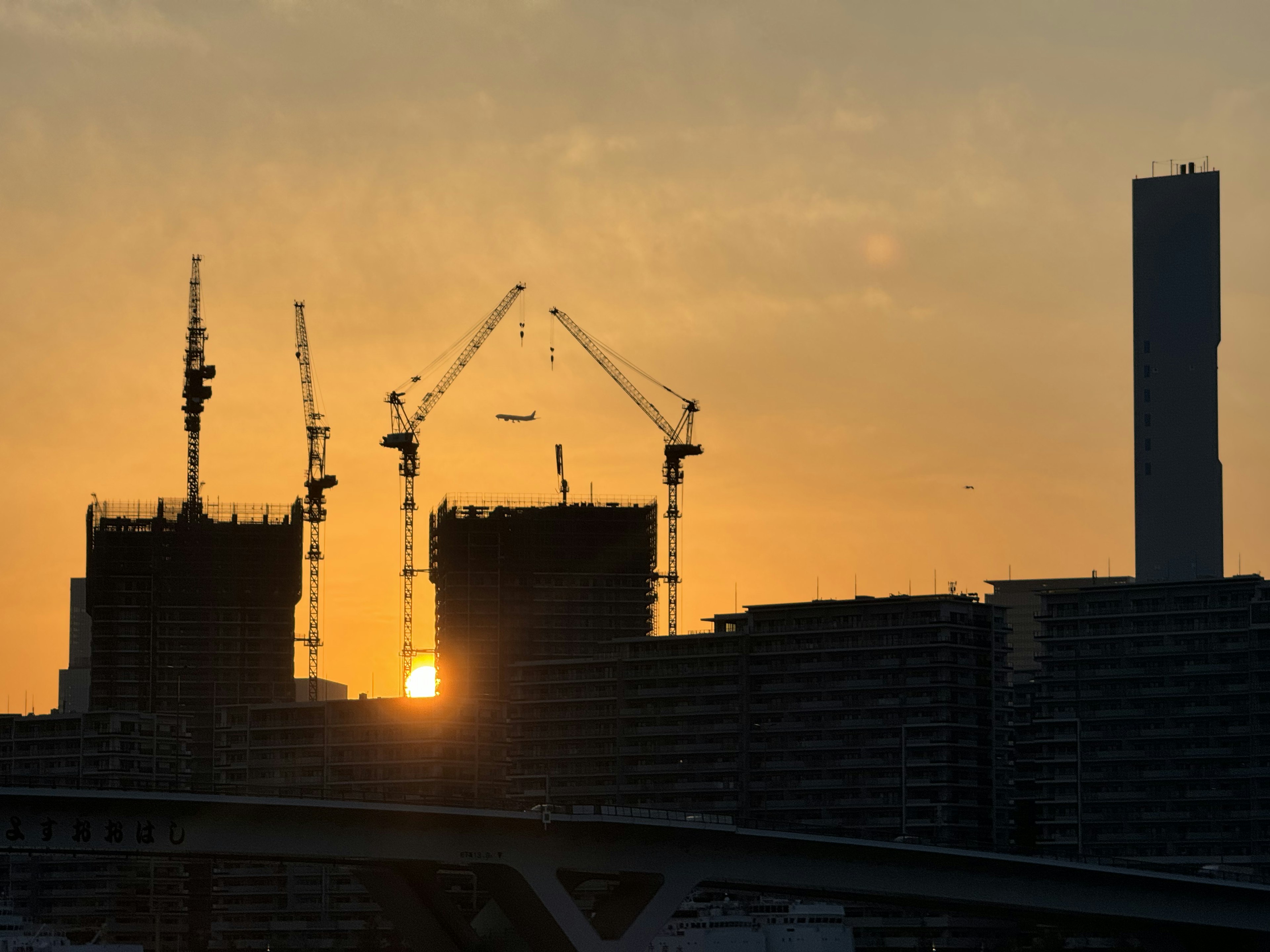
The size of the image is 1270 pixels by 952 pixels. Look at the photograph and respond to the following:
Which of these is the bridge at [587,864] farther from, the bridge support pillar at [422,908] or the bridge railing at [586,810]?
the bridge railing at [586,810]

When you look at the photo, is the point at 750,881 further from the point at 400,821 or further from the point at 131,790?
the point at 131,790

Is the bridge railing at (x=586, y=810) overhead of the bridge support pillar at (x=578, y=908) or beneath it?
overhead

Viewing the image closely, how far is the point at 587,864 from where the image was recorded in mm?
151875

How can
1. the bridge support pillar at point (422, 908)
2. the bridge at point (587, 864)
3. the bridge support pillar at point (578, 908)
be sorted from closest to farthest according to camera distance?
the bridge at point (587, 864) → the bridge support pillar at point (578, 908) → the bridge support pillar at point (422, 908)

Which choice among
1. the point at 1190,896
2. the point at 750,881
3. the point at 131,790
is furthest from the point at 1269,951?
the point at 131,790

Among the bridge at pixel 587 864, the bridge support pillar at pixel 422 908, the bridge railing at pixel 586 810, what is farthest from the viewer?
the bridge support pillar at pixel 422 908

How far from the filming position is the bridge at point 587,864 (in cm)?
13675

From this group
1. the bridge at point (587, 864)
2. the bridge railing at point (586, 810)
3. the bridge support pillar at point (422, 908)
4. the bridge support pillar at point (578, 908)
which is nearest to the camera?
the bridge at point (587, 864)

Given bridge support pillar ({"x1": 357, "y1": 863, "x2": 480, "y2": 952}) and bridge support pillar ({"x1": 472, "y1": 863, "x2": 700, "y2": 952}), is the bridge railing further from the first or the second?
bridge support pillar ({"x1": 357, "y1": 863, "x2": 480, "y2": 952})

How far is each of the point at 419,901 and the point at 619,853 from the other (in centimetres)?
1406

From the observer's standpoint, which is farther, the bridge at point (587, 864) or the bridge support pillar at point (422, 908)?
the bridge support pillar at point (422, 908)

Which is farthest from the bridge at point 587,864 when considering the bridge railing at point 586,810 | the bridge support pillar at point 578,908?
the bridge railing at point 586,810

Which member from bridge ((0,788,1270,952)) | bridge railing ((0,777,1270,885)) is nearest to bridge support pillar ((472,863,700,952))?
bridge ((0,788,1270,952))

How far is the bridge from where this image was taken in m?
137
